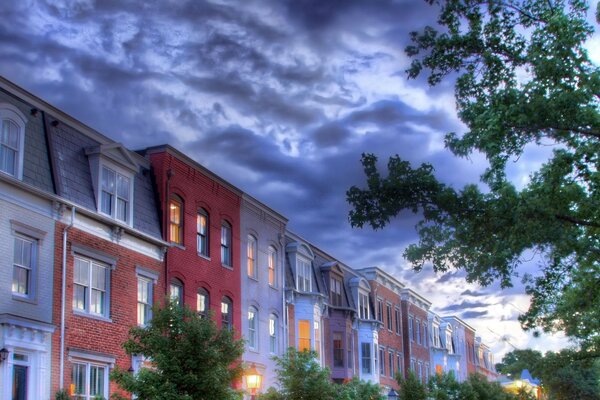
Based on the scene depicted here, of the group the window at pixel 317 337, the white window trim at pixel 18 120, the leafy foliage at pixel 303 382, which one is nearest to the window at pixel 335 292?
the window at pixel 317 337

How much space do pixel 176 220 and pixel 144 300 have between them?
375 centimetres

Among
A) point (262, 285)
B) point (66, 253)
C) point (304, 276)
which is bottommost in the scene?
point (66, 253)

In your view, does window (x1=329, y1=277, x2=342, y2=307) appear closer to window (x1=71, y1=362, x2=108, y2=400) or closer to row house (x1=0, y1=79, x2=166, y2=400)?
row house (x1=0, y1=79, x2=166, y2=400)

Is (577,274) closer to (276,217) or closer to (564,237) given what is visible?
(564,237)

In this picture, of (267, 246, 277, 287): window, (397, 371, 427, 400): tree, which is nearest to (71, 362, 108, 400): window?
(267, 246, 277, 287): window

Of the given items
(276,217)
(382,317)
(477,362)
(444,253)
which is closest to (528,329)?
(444,253)

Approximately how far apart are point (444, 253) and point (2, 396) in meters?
11.6

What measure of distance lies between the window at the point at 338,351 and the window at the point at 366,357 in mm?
5094

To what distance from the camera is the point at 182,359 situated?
Answer: 2144 cm

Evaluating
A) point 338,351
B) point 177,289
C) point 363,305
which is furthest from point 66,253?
point 363,305

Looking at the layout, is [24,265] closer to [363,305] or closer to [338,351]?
[338,351]

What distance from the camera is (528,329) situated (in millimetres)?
20766

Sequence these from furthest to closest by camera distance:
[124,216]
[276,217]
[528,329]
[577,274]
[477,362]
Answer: [477,362]
[276,217]
[124,216]
[577,274]
[528,329]

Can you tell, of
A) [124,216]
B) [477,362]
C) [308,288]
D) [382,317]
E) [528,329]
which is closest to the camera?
[528,329]
